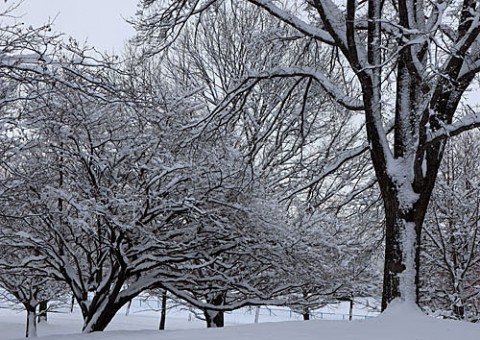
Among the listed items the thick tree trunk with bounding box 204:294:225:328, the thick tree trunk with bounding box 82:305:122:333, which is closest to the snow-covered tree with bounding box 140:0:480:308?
the thick tree trunk with bounding box 82:305:122:333

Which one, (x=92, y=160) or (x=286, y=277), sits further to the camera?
(x=286, y=277)

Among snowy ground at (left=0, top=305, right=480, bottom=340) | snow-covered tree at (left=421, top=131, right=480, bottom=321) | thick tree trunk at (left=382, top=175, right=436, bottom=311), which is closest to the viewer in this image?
snowy ground at (left=0, top=305, right=480, bottom=340)

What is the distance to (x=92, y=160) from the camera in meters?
9.57

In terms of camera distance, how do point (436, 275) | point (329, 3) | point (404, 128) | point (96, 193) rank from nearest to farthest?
point (404, 128) < point (329, 3) < point (96, 193) < point (436, 275)

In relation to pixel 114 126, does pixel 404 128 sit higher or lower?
lower

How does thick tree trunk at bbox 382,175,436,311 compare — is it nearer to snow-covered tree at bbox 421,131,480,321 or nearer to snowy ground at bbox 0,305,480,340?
snowy ground at bbox 0,305,480,340

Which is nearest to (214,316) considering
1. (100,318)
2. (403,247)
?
(100,318)

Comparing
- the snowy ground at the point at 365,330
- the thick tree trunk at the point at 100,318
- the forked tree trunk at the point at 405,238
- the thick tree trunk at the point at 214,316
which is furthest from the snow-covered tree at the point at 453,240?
the thick tree trunk at the point at 100,318

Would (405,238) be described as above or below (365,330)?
above

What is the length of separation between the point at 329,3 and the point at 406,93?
158cm

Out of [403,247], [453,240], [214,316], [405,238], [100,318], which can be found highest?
[453,240]

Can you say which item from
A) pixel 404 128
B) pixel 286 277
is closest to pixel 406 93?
pixel 404 128

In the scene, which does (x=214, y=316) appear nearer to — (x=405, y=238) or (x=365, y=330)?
(x=405, y=238)

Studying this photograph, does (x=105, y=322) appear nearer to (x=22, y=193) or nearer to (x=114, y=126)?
(x=22, y=193)
